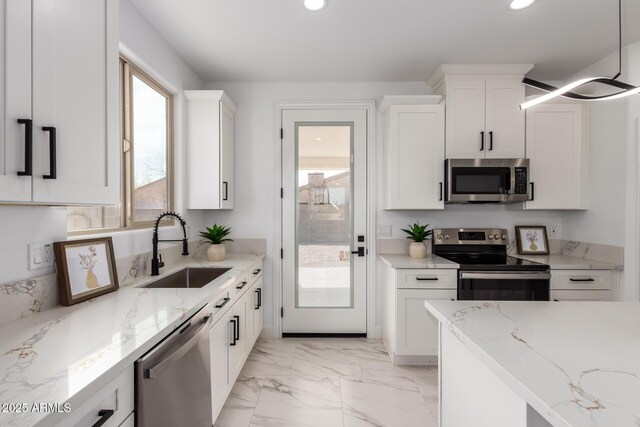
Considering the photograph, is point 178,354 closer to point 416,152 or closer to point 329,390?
point 329,390

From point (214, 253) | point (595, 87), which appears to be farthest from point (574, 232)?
point (214, 253)

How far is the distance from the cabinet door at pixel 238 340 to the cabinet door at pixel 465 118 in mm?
2161

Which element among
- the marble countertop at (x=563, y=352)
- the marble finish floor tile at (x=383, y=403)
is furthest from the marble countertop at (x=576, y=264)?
the marble finish floor tile at (x=383, y=403)

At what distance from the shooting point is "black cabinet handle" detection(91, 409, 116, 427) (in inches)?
33.6

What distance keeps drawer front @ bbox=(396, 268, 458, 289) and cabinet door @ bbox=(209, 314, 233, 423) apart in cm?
140

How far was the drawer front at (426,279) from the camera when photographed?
8.62 ft

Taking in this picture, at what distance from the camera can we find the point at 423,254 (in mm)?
2949

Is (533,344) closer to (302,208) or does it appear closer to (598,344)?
(598,344)

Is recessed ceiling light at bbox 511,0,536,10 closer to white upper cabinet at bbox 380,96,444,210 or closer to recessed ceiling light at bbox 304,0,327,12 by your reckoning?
white upper cabinet at bbox 380,96,444,210

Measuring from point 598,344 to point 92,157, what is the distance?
186 centimetres

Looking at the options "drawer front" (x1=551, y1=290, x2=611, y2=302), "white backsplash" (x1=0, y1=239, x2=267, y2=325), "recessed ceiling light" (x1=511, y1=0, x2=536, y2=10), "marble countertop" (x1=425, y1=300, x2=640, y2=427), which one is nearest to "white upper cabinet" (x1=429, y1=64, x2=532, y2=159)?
"recessed ceiling light" (x1=511, y1=0, x2=536, y2=10)

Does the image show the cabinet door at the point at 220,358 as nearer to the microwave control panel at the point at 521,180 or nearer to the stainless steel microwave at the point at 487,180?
the stainless steel microwave at the point at 487,180

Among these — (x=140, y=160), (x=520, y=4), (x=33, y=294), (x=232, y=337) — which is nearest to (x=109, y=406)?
(x=33, y=294)

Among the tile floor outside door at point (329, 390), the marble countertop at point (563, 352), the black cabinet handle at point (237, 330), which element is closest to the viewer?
the marble countertop at point (563, 352)
